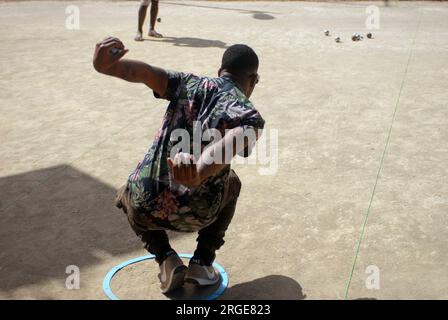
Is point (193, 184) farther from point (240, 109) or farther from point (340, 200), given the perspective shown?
point (340, 200)

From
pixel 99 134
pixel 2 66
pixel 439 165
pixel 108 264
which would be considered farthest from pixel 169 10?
pixel 108 264

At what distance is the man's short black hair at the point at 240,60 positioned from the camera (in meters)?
3.67

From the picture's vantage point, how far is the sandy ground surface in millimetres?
4160

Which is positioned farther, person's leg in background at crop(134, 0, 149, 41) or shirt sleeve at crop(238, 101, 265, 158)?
person's leg in background at crop(134, 0, 149, 41)

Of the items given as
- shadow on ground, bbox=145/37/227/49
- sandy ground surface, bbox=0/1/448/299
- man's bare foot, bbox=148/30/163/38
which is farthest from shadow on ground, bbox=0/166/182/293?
man's bare foot, bbox=148/30/163/38

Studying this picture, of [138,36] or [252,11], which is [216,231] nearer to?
[138,36]

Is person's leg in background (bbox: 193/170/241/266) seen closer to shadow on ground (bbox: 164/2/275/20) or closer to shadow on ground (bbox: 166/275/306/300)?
shadow on ground (bbox: 166/275/306/300)

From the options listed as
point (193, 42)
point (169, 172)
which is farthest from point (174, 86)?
point (193, 42)

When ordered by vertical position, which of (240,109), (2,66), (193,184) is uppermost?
(240,109)

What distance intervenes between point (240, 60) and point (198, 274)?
1241mm

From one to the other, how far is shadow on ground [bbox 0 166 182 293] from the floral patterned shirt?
89 cm

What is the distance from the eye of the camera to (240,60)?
3668 millimetres
